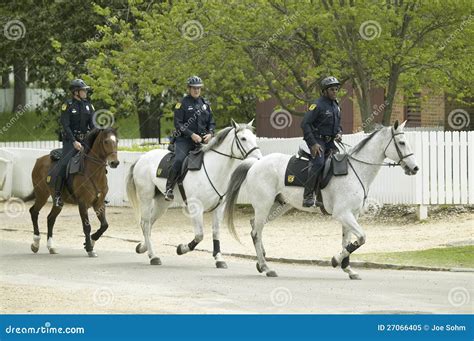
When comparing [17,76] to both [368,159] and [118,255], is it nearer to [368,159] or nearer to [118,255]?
[118,255]

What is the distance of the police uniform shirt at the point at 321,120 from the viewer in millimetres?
17359

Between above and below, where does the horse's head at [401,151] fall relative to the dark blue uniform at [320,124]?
below

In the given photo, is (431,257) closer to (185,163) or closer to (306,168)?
(306,168)

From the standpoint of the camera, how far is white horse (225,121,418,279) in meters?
17.1

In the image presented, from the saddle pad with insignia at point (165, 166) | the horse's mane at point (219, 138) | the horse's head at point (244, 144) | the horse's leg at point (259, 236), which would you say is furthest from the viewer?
the saddle pad with insignia at point (165, 166)

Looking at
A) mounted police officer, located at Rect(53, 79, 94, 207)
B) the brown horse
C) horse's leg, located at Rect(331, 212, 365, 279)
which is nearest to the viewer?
horse's leg, located at Rect(331, 212, 365, 279)

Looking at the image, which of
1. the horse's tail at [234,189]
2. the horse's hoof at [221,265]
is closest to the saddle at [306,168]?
the horse's tail at [234,189]

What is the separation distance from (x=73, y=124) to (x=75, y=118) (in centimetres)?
14

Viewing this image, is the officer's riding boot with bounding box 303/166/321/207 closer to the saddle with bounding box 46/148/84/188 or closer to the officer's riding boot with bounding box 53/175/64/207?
the saddle with bounding box 46/148/84/188

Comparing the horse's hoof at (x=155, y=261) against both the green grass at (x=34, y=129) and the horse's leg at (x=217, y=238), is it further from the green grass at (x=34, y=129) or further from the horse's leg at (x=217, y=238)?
the green grass at (x=34, y=129)

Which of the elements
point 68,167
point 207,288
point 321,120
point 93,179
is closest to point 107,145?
point 93,179

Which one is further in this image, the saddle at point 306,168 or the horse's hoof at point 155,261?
the horse's hoof at point 155,261

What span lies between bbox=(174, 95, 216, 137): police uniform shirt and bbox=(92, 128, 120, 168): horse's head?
125 centimetres

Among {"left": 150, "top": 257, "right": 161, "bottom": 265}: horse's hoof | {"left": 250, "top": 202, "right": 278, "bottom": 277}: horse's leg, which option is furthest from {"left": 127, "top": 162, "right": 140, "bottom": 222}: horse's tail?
{"left": 250, "top": 202, "right": 278, "bottom": 277}: horse's leg
